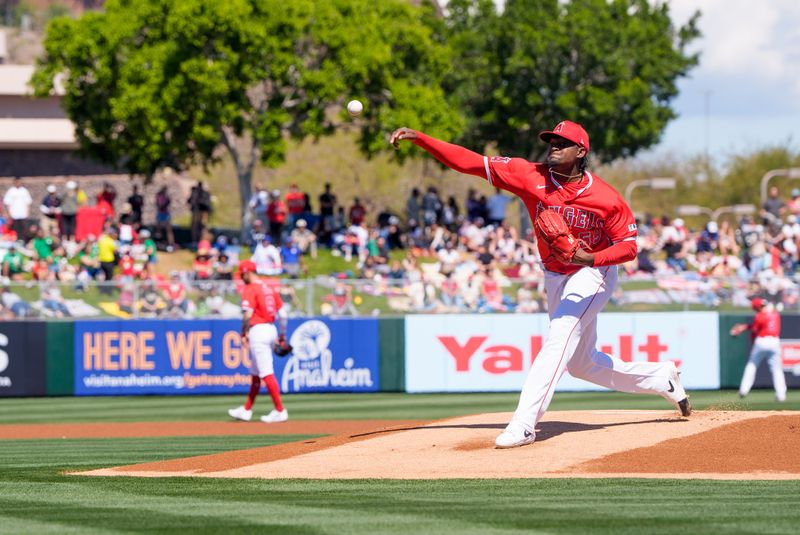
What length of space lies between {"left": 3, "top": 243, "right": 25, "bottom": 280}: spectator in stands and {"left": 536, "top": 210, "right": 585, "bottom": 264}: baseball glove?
17.8m

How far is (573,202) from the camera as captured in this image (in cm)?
902

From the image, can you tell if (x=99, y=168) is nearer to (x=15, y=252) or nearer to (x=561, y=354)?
(x=15, y=252)

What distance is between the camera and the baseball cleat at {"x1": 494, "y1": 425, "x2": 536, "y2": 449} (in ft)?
29.7

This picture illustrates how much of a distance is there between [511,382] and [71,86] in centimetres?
2061

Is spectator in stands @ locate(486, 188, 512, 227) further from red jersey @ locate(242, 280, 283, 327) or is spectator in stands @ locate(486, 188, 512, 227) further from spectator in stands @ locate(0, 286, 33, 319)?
red jersey @ locate(242, 280, 283, 327)

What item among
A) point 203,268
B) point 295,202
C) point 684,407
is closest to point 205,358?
point 203,268

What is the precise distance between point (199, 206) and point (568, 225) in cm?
2507

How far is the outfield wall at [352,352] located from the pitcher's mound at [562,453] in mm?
10681

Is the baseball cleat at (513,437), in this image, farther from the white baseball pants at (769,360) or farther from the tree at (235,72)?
the tree at (235,72)

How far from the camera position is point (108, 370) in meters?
21.5

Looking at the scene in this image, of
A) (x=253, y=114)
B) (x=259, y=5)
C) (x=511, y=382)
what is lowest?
(x=511, y=382)

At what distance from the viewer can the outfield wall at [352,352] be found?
2112 cm

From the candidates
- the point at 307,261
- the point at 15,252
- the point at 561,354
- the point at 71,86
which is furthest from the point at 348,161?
the point at 561,354

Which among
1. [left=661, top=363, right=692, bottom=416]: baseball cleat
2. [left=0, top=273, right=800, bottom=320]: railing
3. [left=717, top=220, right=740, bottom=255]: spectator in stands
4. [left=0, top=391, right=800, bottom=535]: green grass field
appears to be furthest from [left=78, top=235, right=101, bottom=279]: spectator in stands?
[left=661, top=363, right=692, bottom=416]: baseball cleat
